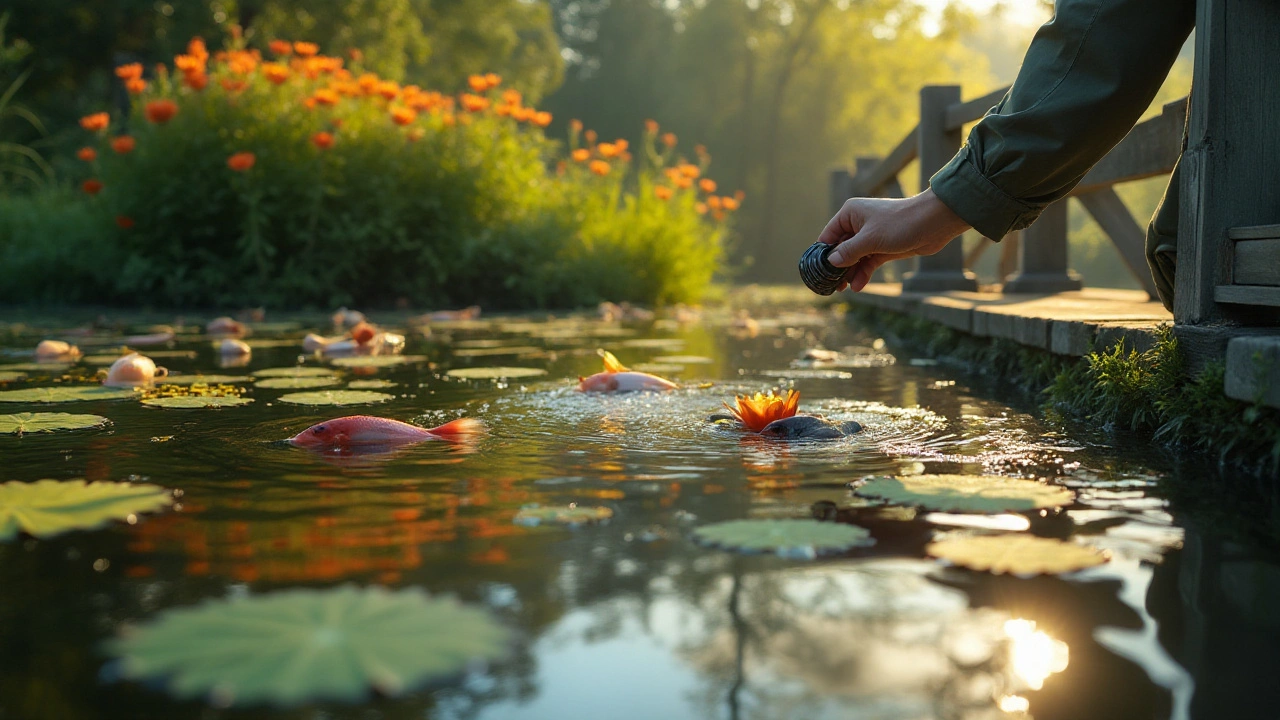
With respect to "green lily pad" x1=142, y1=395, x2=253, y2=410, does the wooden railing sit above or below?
above

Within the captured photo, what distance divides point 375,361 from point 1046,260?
10.2ft

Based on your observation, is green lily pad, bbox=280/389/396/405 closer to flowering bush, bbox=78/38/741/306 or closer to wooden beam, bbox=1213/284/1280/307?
wooden beam, bbox=1213/284/1280/307

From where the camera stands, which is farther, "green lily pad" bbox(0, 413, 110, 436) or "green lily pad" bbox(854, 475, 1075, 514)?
"green lily pad" bbox(0, 413, 110, 436)

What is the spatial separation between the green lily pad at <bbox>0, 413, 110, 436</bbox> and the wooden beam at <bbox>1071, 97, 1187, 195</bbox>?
8.97 feet

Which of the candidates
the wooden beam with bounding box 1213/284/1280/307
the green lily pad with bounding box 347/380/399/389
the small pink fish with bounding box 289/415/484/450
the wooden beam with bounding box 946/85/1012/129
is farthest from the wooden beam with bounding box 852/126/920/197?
the small pink fish with bounding box 289/415/484/450

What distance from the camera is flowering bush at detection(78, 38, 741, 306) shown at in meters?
7.49

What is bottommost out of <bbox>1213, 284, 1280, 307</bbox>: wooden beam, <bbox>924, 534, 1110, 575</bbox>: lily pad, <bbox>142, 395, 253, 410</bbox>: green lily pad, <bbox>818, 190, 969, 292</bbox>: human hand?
<bbox>924, 534, 1110, 575</bbox>: lily pad

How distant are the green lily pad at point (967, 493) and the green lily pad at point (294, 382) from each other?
2.03 metres

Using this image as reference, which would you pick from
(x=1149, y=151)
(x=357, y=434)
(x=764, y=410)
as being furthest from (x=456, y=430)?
(x=1149, y=151)

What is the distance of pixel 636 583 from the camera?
1.33 meters

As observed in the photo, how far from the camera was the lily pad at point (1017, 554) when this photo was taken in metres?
1.36

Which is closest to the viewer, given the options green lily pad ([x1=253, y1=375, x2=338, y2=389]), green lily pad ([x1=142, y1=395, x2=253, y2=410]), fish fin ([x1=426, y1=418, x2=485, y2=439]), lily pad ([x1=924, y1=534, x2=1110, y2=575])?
lily pad ([x1=924, y1=534, x2=1110, y2=575])

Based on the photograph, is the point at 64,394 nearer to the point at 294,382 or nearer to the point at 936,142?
the point at 294,382

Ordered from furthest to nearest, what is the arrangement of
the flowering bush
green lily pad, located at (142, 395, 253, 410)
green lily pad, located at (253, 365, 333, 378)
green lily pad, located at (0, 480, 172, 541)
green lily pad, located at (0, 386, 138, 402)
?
the flowering bush → green lily pad, located at (253, 365, 333, 378) → green lily pad, located at (0, 386, 138, 402) → green lily pad, located at (142, 395, 253, 410) → green lily pad, located at (0, 480, 172, 541)
